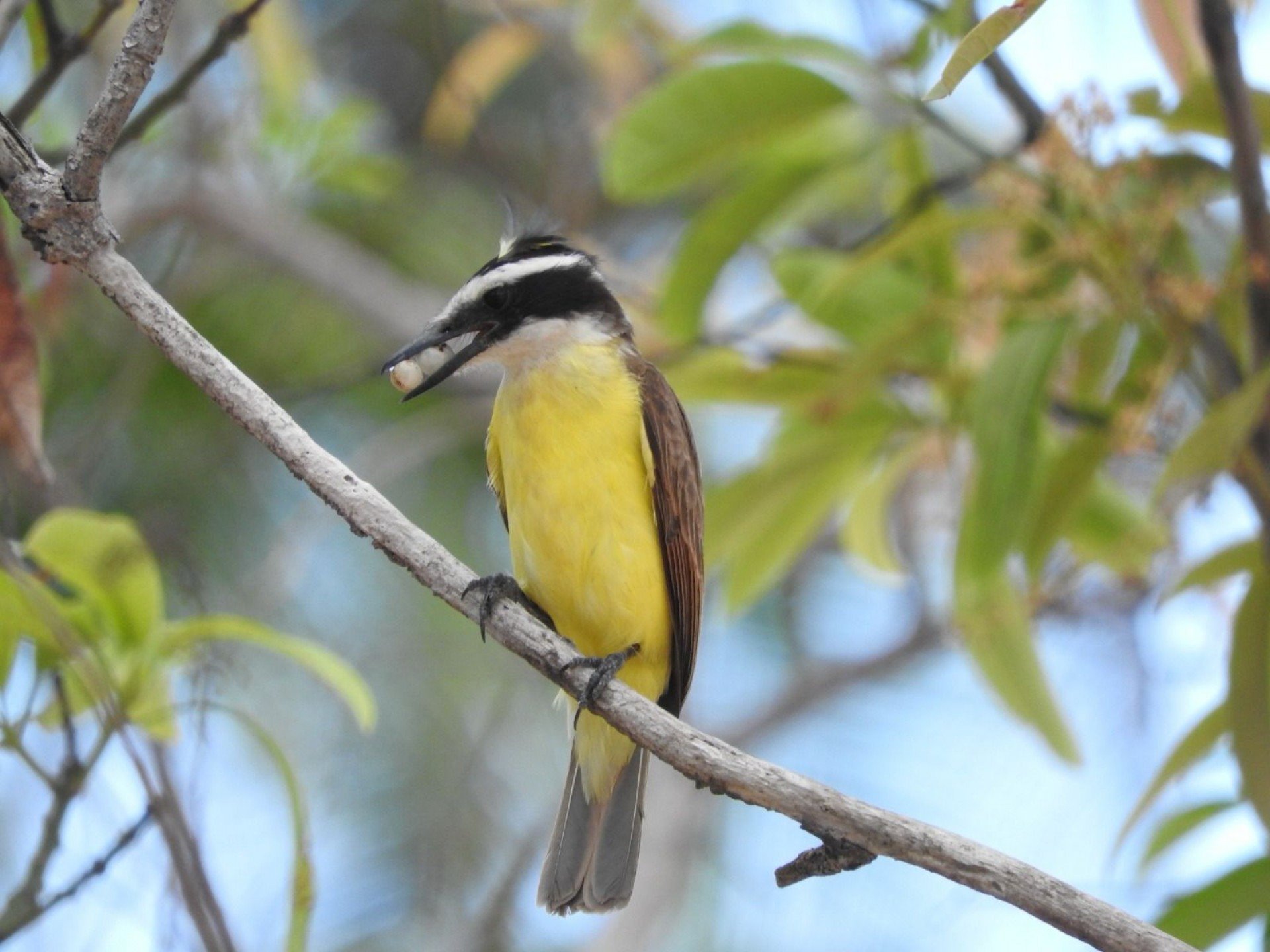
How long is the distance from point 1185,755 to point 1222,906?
0.28 m

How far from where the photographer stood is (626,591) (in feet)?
9.29

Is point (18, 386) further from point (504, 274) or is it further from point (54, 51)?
point (504, 274)

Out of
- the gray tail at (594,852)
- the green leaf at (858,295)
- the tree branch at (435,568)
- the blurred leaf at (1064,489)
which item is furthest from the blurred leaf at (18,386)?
the blurred leaf at (1064,489)

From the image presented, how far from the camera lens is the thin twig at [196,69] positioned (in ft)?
6.81

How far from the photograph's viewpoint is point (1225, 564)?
2615 millimetres

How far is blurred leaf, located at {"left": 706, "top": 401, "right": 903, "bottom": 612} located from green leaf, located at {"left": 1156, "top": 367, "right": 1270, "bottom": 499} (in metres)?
0.87

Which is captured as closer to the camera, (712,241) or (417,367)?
(417,367)

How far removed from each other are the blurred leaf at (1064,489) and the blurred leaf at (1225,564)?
268 mm

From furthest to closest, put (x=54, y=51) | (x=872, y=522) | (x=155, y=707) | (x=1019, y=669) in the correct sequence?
(x=872, y=522)
(x=1019, y=669)
(x=155, y=707)
(x=54, y=51)

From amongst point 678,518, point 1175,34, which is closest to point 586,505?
point 678,518

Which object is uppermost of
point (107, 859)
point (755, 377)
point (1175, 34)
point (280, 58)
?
point (280, 58)

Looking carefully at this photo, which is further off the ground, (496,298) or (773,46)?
(773,46)

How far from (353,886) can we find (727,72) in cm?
434

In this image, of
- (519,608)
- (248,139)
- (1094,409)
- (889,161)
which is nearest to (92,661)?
(519,608)
